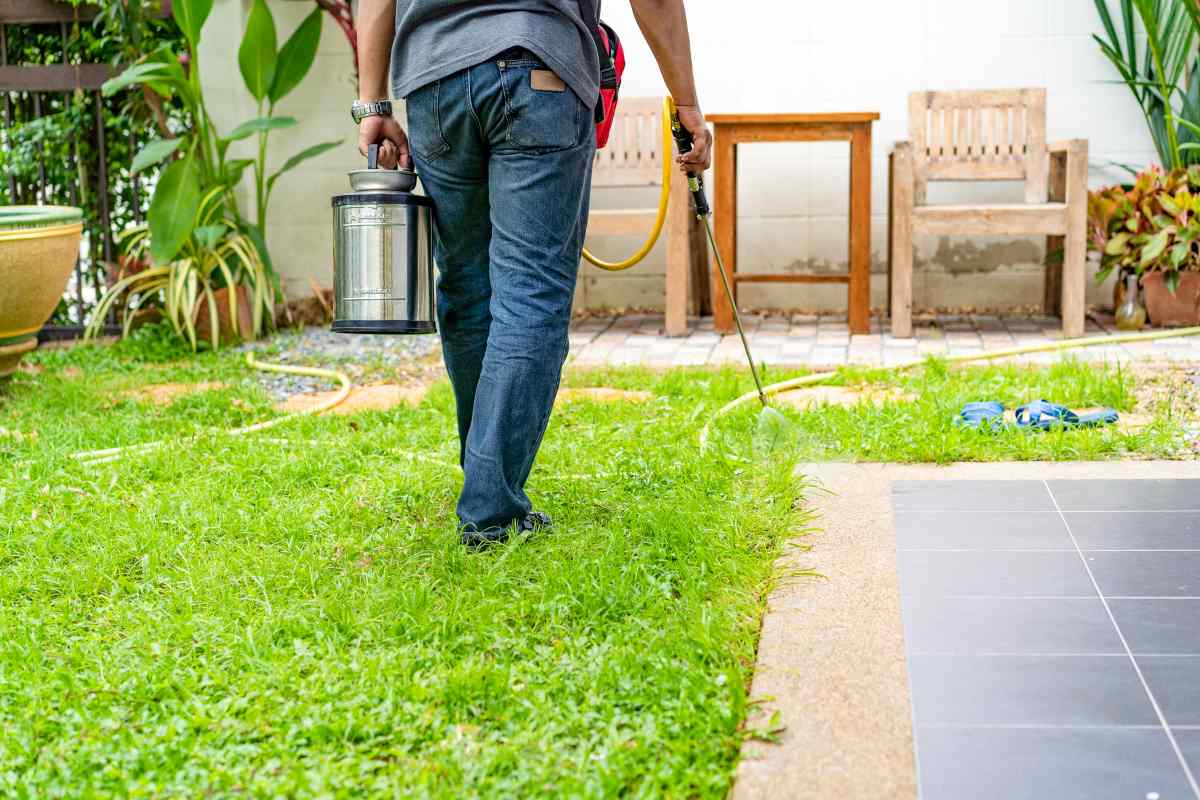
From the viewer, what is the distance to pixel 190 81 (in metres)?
5.31

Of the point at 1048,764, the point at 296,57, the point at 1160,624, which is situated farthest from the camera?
the point at 296,57

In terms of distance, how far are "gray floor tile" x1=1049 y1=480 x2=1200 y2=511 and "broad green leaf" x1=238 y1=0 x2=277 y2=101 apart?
374cm

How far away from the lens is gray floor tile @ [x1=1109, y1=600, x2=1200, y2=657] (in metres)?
1.95

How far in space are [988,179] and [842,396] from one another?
181 centimetres

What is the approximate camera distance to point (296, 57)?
5.45 m

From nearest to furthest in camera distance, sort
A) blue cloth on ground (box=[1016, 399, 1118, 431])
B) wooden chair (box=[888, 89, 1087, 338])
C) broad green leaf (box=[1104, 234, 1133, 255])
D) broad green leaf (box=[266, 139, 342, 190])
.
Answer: blue cloth on ground (box=[1016, 399, 1118, 431]) → wooden chair (box=[888, 89, 1087, 338]) → broad green leaf (box=[1104, 234, 1133, 255]) → broad green leaf (box=[266, 139, 342, 190])

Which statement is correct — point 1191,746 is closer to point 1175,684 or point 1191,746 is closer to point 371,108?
point 1175,684

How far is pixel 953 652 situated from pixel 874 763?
383 mm

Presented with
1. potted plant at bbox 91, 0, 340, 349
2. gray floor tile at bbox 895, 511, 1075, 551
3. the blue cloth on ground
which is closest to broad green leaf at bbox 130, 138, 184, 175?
potted plant at bbox 91, 0, 340, 349

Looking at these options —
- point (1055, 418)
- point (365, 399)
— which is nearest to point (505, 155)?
point (1055, 418)

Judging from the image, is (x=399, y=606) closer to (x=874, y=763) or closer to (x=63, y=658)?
(x=63, y=658)

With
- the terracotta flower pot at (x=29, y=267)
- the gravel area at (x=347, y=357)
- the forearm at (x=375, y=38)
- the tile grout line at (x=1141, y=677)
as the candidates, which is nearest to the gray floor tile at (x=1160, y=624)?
the tile grout line at (x=1141, y=677)

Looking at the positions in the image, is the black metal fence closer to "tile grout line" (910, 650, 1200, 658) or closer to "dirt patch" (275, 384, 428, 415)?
"dirt patch" (275, 384, 428, 415)

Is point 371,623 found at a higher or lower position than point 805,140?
lower
